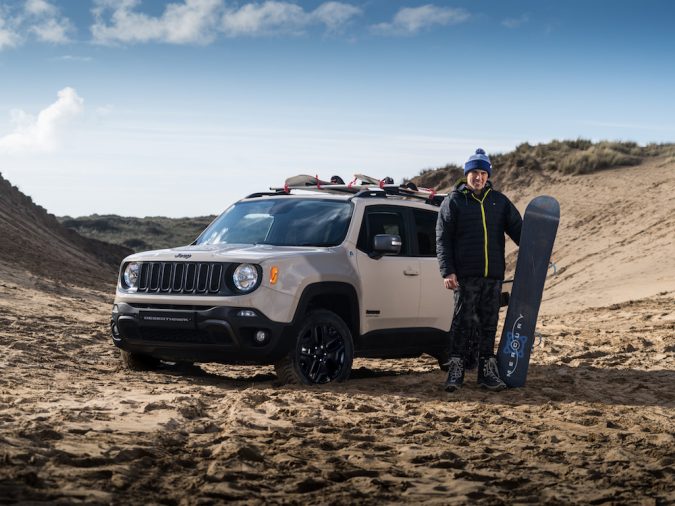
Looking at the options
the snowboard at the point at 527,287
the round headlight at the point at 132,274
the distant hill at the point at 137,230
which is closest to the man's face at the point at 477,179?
the snowboard at the point at 527,287

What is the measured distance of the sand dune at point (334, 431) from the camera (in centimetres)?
577

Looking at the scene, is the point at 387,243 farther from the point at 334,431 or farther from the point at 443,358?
the point at 334,431

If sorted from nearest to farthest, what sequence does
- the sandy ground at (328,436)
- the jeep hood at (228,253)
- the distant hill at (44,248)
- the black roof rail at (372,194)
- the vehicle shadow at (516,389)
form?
the sandy ground at (328,436), the jeep hood at (228,253), the vehicle shadow at (516,389), the black roof rail at (372,194), the distant hill at (44,248)

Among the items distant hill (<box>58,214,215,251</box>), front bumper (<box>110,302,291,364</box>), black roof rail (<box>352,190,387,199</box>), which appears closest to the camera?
front bumper (<box>110,302,291,364</box>)

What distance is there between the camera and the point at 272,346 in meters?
9.16

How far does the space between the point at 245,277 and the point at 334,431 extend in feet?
7.12

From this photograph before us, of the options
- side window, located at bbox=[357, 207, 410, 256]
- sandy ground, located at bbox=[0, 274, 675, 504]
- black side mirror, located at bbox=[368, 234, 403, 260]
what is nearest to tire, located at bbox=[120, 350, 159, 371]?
sandy ground, located at bbox=[0, 274, 675, 504]

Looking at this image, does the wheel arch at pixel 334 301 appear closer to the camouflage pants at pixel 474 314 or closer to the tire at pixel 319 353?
the tire at pixel 319 353

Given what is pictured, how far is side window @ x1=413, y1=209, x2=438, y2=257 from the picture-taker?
10953mm

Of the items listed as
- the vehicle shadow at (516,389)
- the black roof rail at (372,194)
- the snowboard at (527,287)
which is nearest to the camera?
the vehicle shadow at (516,389)

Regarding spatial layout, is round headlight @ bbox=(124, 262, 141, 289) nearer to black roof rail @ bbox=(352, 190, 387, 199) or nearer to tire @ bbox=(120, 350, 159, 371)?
tire @ bbox=(120, 350, 159, 371)

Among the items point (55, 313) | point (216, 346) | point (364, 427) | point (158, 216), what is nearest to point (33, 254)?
point (55, 313)

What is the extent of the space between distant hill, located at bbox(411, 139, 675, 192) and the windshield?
3223 cm

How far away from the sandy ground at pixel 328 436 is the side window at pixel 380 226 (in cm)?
135
